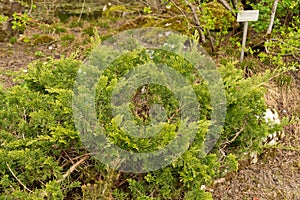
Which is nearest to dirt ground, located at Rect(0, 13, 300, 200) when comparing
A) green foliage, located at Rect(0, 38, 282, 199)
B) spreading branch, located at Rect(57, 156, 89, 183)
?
green foliage, located at Rect(0, 38, 282, 199)

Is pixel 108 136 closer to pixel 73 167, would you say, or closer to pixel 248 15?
pixel 73 167

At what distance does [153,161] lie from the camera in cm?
200

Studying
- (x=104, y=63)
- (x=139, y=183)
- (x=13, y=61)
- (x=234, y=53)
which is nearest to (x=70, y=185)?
(x=139, y=183)

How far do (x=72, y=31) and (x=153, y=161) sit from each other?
15.8ft

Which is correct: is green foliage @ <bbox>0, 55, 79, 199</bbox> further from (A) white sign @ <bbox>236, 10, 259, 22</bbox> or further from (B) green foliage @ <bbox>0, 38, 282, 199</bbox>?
(A) white sign @ <bbox>236, 10, 259, 22</bbox>

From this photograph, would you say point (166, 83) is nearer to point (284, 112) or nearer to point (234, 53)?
point (284, 112)

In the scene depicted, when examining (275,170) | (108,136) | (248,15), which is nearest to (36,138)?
(108,136)

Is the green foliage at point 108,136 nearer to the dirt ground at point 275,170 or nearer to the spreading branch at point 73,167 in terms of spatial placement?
the spreading branch at point 73,167

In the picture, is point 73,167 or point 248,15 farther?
point 248,15

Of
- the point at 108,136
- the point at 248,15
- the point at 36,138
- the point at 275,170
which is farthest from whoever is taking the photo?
the point at 248,15

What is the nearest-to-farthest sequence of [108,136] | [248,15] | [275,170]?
[108,136]
[275,170]
[248,15]

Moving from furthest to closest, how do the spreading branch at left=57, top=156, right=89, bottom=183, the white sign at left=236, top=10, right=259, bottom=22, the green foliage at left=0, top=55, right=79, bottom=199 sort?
the white sign at left=236, top=10, right=259, bottom=22
the spreading branch at left=57, top=156, right=89, bottom=183
the green foliage at left=0, top=55, right=79, bottom=199

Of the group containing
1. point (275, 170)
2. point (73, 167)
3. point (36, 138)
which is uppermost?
point (36, 138)

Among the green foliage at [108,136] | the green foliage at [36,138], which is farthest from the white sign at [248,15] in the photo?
the green foliage at [36,138]
